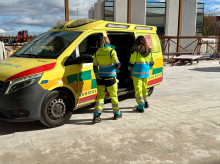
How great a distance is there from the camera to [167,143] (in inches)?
143

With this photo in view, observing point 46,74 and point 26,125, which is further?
point 26,125

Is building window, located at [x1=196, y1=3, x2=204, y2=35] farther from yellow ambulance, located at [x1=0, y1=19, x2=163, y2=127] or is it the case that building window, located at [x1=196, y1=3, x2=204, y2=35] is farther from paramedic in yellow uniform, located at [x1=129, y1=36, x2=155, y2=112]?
paramedic in yellow uniform, located at [x1=129, y1=36, x2=155, y2=112]

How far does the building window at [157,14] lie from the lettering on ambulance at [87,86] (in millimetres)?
25156

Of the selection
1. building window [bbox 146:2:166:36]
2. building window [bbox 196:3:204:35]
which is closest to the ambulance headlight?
building window [bbox 146:2:166:36]

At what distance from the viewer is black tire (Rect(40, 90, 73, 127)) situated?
4023mm

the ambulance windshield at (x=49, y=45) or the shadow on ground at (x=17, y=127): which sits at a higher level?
the ambulance windshield at (x=49, y=45)

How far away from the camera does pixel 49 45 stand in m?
4.72

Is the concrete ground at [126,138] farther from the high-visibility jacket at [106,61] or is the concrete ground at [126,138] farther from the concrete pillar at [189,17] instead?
the concrete pillar at [189,17]

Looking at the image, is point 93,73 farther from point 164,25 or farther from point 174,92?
point 164,25

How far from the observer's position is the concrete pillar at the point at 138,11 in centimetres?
2625

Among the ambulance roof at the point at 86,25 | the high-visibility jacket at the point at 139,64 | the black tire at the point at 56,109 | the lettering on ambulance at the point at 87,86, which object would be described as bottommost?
the black tire at the point at 56,109

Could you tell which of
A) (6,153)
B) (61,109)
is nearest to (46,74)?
(61,109)

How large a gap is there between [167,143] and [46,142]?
196 centimetres

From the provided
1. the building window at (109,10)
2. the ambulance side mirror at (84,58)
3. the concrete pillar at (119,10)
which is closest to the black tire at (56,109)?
the ambulance side mirror at (84,58)
